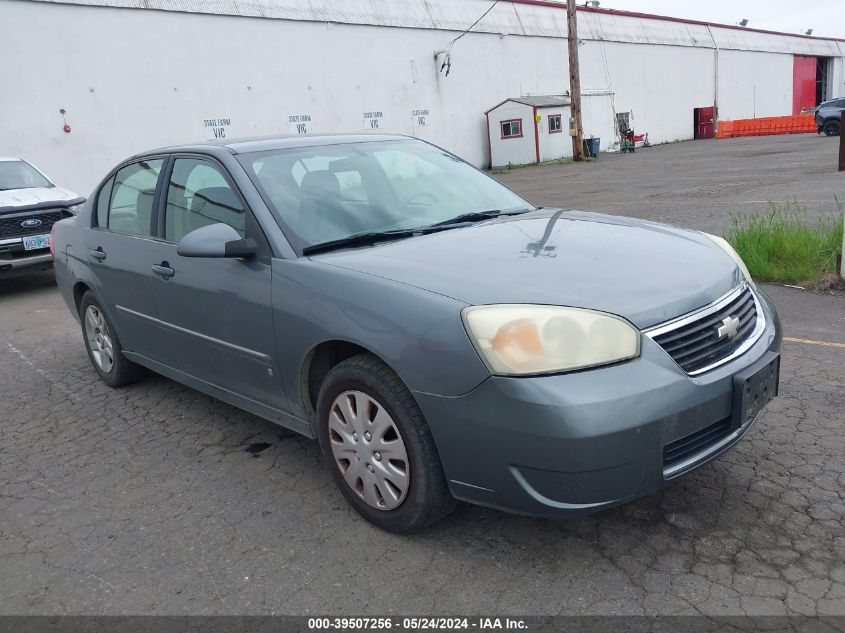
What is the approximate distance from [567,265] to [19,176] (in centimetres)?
1006

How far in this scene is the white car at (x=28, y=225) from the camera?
902cm

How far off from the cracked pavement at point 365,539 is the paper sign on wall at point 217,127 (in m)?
18.6

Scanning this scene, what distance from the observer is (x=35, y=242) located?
9156mm

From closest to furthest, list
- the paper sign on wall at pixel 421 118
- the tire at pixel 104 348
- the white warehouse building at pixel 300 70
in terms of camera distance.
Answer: the tire at pixel 104 348 < the white warehouse building at pixel 300 70 < the paper sign on wall at pixel 421 118

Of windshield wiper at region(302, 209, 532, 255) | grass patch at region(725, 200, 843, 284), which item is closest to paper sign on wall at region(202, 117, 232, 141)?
grass patch at region(725, 200, 843, 284)

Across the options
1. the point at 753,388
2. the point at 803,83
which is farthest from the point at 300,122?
the point at 803,83

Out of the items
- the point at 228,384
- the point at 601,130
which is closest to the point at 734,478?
the point at 228,384

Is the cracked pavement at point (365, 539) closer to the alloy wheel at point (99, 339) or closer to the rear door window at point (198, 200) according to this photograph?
Result: the alloy wheel at point (99, 339)

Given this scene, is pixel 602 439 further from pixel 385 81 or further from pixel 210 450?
pixel 385 81

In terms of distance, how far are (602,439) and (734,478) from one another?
1.17 m

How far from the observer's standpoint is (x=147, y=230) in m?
4.23

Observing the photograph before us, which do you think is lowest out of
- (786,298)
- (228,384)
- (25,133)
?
(786,298)

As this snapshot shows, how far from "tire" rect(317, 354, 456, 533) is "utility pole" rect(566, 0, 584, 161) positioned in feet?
95.0

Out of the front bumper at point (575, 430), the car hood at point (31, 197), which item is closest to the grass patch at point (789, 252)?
the front bumper at point (575, 430)
